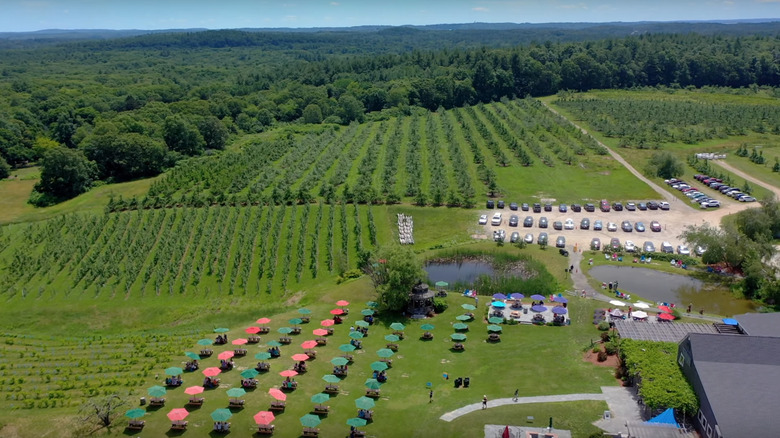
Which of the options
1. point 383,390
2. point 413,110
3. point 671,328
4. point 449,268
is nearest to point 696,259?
point 671,328

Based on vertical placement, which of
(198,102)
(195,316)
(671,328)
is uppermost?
(198,102)

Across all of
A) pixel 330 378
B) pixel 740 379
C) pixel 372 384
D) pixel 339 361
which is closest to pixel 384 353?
pixel 339 361

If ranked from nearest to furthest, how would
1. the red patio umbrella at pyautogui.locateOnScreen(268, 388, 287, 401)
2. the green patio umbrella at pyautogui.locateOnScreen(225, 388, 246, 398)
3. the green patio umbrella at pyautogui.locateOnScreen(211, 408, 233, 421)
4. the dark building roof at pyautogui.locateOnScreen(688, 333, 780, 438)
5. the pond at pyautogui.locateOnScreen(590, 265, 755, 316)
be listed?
1. the dark building roof at pyautogui.locateOnScreen(688, 333, 780, 438)
2. the green patio umbrella at pyautogui.locateOnScreen(211, 408, 233, 421)
3. the red patio umbrella at pyautogui.locateOnScreen(268, 388, 287, 401)
4. the green patio umbrella at pyautogui.locateOnScreen(225, 388, 246, 398)
5. the pond at pyautogui.locateOnScreen(590, 265, 755, 316)

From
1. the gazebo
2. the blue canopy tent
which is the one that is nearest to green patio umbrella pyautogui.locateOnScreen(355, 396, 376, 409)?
the gazebo

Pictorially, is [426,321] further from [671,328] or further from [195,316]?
[195,316]

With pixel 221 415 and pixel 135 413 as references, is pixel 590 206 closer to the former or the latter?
pixel 221 415

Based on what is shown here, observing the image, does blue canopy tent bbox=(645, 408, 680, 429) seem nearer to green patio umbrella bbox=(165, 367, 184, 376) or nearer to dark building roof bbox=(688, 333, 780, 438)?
dark building roof bbox=(688, 333, 780, 438)

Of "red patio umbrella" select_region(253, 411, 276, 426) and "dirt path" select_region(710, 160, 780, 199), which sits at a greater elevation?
"dirt path" select_region(710, 160, 780, 199)
